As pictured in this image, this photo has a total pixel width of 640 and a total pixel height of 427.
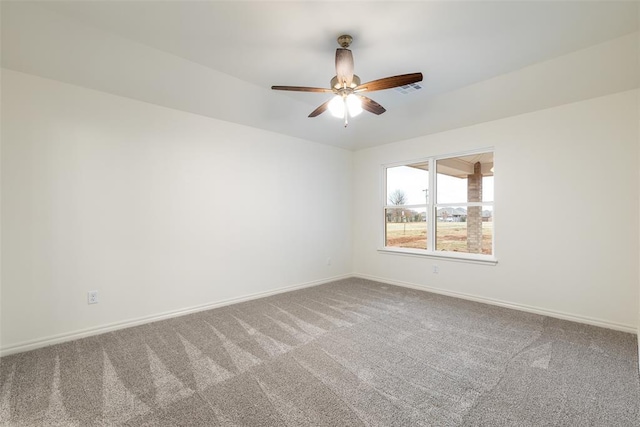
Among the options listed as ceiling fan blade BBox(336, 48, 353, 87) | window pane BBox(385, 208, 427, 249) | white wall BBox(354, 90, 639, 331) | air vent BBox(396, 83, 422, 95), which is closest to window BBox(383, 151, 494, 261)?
window pane BBox(385, 208, 427, 249)

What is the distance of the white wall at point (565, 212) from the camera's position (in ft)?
9.23

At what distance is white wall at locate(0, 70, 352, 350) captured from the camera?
2439 millimetres

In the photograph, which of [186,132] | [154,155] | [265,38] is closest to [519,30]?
[265,38]

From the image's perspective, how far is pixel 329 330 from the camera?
2.85 metres

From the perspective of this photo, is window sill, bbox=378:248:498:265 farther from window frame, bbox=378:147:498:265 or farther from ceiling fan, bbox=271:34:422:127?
ceiling fan, bbox=271:34:422:127

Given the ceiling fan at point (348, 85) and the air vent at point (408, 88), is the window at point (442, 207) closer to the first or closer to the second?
the air vent at point (408, 88)

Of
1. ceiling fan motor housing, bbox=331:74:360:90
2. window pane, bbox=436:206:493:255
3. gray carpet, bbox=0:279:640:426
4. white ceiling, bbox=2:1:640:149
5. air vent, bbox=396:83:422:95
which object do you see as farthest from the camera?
window pane, bbox=436:206:493:255

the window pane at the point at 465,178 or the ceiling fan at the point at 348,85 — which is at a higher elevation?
the ceiling fan at the point at 348,85

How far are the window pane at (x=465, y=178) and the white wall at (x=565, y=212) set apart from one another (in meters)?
0.19

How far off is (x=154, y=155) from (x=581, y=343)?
182 inches

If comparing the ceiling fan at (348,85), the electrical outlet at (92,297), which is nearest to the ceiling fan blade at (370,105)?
the ceiling fan at (348,85)

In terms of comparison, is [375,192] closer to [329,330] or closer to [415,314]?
[415,314]

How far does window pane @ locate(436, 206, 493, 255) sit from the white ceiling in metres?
1.35

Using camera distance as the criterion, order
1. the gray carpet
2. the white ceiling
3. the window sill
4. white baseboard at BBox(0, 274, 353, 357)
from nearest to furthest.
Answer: the gray carpet, the white ceiling, white baseboard at BBox(0, 274, 353, 357), the window sill
